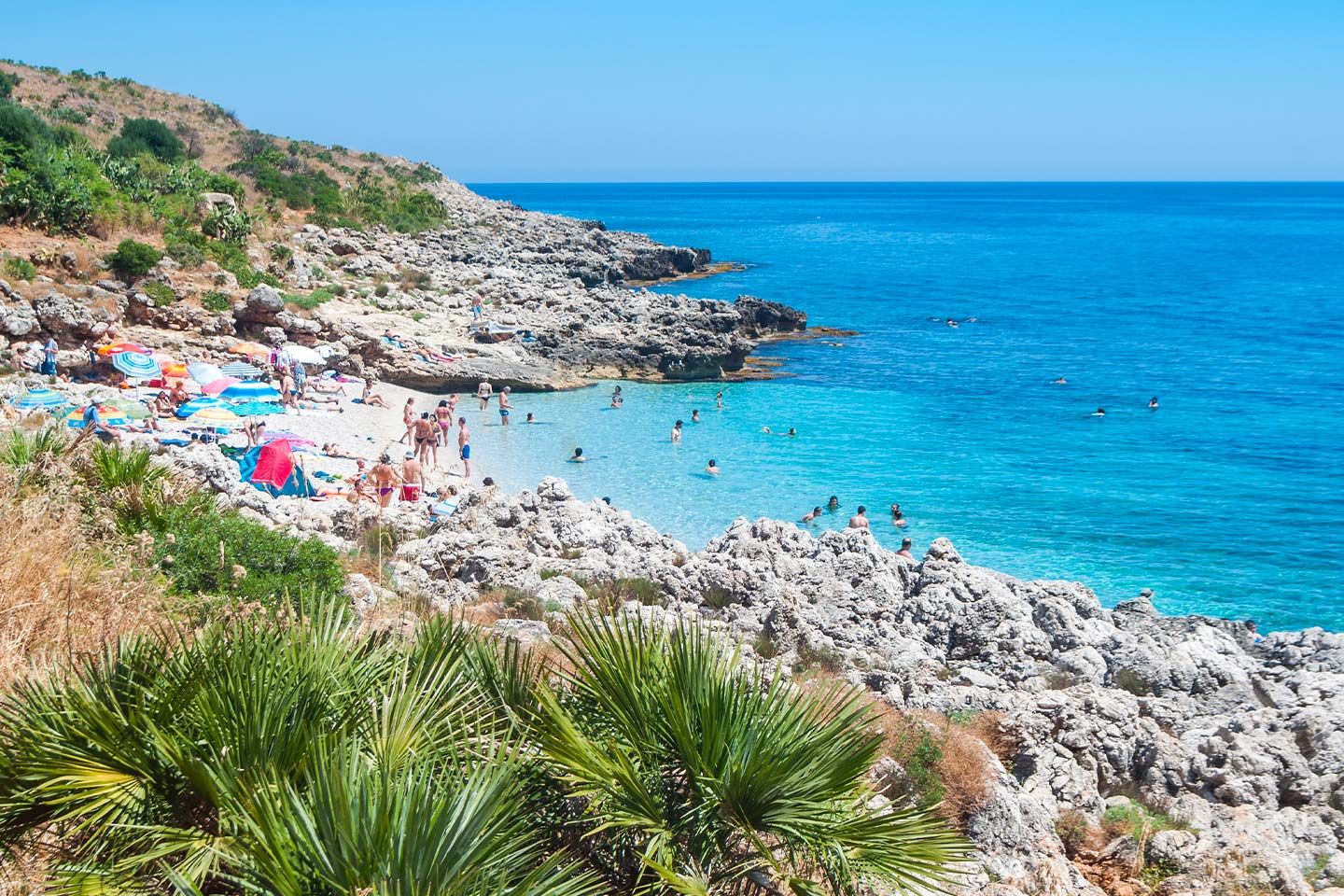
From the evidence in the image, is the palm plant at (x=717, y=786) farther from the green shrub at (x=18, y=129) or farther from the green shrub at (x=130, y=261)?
the green shrub at (x=18, y=129)

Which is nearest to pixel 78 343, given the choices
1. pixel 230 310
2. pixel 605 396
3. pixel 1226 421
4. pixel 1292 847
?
pixel 230 310

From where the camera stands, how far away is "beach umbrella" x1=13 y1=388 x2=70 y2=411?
18938 millimetres

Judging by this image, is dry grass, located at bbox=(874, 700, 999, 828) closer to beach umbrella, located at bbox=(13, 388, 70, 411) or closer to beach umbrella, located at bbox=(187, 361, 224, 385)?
beach umbrella, located at bbox=(13, 388, 70, 411)

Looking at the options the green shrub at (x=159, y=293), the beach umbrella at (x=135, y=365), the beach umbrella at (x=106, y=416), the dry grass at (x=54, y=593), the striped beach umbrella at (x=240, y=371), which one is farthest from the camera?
the green shrub at (x=159, y=293)

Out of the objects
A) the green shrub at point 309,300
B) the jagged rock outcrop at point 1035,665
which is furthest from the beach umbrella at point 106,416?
the green shrub at point 309,300

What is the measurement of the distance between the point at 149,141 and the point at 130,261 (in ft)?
83.9

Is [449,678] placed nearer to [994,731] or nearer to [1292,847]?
[994,731]

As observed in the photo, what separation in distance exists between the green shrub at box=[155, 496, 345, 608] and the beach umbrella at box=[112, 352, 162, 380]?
14169mm

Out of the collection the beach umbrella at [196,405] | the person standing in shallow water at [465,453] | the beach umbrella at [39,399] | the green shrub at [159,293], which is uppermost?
the green shrub at [159,293]

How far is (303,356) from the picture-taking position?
26.7 meters

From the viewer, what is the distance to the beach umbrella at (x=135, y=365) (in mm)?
22953

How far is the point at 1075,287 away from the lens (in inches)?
2611

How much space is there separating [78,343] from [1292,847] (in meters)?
26.9

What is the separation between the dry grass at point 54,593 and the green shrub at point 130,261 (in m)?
23.4
